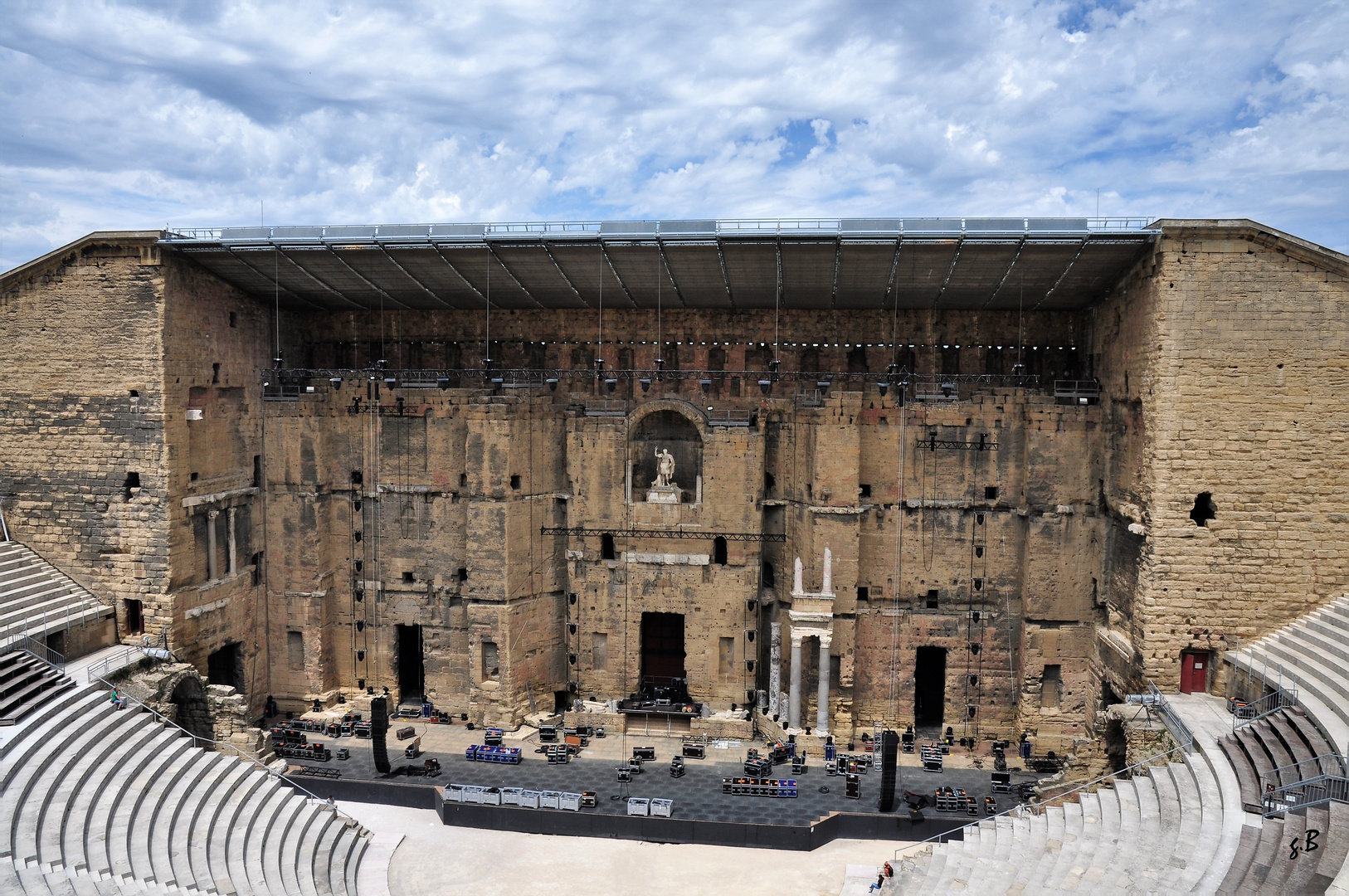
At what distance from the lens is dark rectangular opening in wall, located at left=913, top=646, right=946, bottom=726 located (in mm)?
29734

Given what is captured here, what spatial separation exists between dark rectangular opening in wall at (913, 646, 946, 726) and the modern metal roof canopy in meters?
12.5

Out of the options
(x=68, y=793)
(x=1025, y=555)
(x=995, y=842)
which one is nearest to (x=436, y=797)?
(x=68, y=793)

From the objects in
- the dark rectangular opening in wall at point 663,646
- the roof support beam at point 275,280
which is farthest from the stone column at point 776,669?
the roof support beam at point 275,280

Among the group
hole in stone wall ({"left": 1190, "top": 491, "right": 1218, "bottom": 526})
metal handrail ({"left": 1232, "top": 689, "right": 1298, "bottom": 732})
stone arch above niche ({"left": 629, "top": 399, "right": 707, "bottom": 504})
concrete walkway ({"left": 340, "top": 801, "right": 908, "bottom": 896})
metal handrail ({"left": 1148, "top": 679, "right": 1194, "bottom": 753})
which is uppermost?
stone arch above niche ({"left": 629, "top": 399, "right": 707, "bottom": 504})

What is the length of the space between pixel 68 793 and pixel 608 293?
69.0 feet

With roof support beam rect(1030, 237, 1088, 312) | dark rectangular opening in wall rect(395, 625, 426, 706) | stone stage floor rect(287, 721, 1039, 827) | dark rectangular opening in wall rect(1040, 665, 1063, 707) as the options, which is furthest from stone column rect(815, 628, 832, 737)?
dark rectangular opening in wall rect(395, 625, 426, 706)

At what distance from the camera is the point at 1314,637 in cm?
2077

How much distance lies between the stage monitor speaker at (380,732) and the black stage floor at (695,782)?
0.36 metres

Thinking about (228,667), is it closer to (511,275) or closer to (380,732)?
(380,732)

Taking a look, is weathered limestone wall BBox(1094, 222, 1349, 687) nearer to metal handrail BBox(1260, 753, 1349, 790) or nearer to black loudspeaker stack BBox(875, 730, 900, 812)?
metal handrail BBox(1260, 753, 1349, 790)

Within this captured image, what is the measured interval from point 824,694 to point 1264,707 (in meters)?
12.0

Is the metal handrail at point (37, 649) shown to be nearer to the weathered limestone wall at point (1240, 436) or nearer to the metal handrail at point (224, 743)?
the metal handrail at point (224, 743)

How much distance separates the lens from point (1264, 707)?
19.8 meters

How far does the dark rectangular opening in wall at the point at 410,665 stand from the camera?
103 ft
